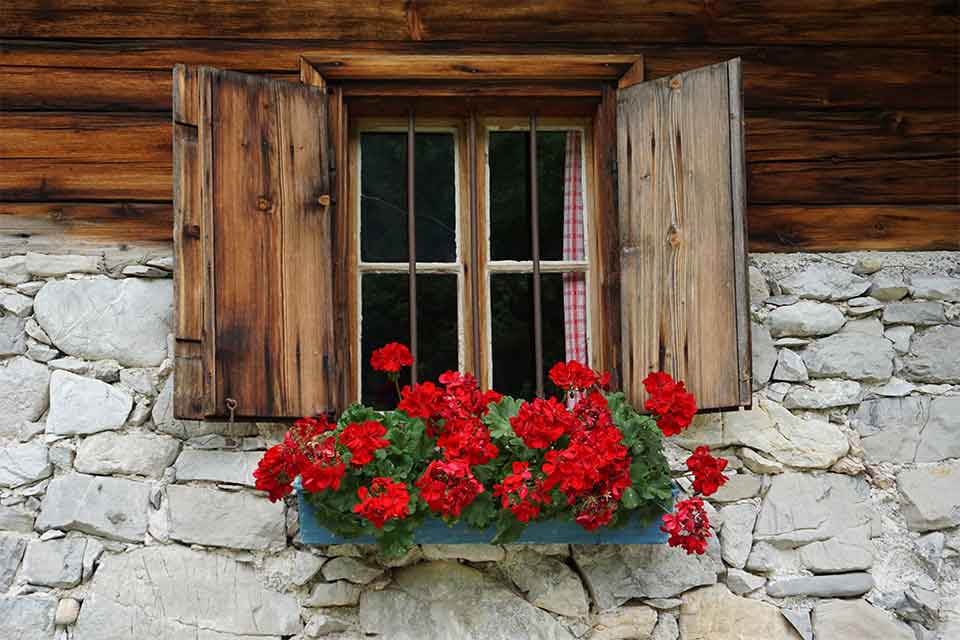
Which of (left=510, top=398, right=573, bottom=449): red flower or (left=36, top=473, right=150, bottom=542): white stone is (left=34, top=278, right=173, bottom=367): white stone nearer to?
(left=36, top=473, right=150, bottom=542): white stone

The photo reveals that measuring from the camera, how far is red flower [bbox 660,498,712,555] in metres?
2.97

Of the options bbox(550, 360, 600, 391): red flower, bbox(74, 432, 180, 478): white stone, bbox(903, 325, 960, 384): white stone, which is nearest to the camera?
bbox(550, 360, 600, 391): red flower

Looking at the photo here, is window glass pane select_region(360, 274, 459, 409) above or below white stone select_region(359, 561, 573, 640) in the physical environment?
above

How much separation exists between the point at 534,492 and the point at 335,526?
553mm

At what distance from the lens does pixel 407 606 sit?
315 centimetres

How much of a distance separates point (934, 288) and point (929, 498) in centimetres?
66

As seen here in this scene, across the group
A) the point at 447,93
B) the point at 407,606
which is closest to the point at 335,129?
the point at 447,93

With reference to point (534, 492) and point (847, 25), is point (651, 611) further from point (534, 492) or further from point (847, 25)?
point (847, 25)

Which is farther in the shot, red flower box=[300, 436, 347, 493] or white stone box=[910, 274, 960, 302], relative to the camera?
white stone box=[910, 274, 960, 302]

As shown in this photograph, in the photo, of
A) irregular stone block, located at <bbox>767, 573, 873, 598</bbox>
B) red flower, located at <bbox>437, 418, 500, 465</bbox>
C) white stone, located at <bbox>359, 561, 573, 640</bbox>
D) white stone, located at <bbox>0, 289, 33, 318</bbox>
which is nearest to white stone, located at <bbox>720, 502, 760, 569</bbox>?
irregular stone block, located at <bbox>767, 573, 873, 598</bbox>

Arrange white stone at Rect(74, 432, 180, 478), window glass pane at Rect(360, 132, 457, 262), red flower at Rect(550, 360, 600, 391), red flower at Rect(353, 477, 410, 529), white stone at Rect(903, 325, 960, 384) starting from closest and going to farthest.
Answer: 1. red flower at Rect(353, 477, 410, 529)
2. red flower at Rect(550, 360, 600, 391)
3. white stone at Rect(74, 432, 180, 478)
4. white stone at Rect(903, 325, 960, 384)
5. window glass pane at Rect(360, 132, 457, 262)

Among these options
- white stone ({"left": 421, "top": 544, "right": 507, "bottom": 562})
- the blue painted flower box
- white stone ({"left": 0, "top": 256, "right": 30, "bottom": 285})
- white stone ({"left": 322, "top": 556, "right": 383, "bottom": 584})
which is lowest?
white stone ({"left": 322, "top": 556, "right": 383, "bottom": 584})

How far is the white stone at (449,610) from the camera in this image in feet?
10.3

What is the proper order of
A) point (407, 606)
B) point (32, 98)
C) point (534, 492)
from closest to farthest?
point (534, 492) → point (407, 606) → point (32, 98)
